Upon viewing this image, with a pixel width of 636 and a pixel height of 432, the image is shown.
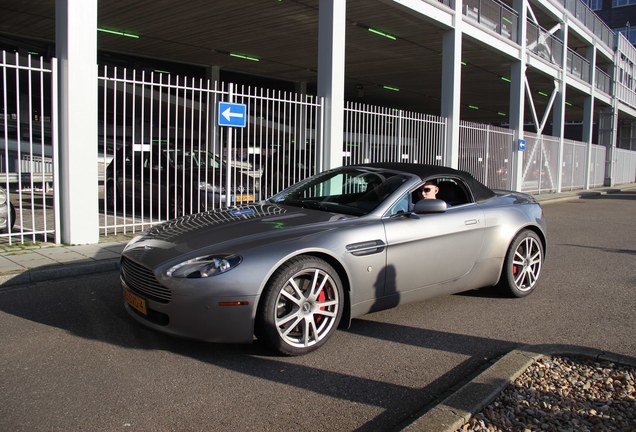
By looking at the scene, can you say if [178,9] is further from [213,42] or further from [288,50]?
[288,50]

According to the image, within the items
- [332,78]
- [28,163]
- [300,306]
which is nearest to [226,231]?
[300,306]

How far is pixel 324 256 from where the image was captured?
167 inches

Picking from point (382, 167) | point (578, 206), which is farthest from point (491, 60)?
point (382, 167)

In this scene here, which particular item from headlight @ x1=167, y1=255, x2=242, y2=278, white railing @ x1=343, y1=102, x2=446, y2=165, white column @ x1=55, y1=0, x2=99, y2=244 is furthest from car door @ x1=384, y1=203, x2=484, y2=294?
white railing @ x1=343, y1=102, x2=446, y2=165

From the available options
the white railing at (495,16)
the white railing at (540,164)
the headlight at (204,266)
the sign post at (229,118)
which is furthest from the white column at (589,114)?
the headlight at (204,266)

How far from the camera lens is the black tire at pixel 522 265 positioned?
18.9ft

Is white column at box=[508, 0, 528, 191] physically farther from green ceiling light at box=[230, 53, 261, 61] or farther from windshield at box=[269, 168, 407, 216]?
windshield at box=[269, 168, 407, 216]

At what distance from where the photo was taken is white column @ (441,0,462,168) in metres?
15.7

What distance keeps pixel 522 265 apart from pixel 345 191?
2153 millimetres

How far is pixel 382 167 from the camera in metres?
5.66

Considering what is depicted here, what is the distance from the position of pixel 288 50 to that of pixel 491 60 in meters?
7.89

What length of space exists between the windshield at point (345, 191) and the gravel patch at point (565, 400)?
1932mm

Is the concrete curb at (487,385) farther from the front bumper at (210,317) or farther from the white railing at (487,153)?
the white railing at (487,153)

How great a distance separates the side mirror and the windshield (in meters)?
0.28
